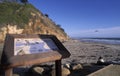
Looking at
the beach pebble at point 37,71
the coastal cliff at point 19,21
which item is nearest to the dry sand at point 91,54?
the beach pebble at point 37,71

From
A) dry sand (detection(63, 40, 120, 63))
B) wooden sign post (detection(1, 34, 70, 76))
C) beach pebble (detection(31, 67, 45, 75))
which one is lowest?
dry sand (detection(63, 40, 120, 63))

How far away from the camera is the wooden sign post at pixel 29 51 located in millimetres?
5770

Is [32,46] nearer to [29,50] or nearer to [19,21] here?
[29,50]

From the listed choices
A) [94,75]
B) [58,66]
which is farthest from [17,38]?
[94,75]

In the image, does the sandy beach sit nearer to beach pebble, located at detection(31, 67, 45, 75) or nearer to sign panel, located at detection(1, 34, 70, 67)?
beach pebble, located at detection(31, 67, 45, 75)

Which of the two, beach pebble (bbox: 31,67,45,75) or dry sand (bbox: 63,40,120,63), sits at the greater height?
beach pebble (bbox: 31,67,45,75)

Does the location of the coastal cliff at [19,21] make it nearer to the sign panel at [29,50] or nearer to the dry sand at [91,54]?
the dry sand at [91,54]

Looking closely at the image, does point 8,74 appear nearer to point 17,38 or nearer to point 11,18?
point 17,38

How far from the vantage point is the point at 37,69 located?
11094 millimetres

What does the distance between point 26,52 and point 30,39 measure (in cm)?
63

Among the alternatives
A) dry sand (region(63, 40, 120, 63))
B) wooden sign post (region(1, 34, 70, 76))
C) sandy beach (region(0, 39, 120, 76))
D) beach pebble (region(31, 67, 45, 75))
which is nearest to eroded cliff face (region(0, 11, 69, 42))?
dry sand (region(63, 40, 120, 63))

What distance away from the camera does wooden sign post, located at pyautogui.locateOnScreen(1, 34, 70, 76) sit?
5.77 meters

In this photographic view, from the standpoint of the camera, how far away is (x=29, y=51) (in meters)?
6.37

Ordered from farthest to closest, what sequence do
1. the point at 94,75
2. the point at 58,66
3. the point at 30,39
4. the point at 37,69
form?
the point at 37,69, the point at 94,75, the point at 58,66, the point at 30,39
